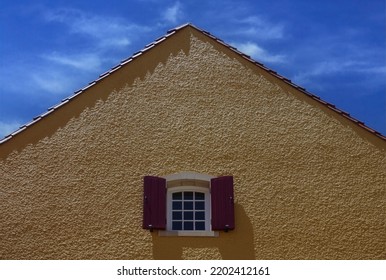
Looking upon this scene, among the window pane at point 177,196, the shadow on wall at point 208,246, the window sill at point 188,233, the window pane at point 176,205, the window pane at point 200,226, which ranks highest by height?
the window pane at point 177,196

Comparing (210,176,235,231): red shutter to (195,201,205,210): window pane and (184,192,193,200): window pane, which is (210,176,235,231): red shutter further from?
Result: (184,192,193,200): window pane

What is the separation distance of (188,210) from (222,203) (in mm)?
877

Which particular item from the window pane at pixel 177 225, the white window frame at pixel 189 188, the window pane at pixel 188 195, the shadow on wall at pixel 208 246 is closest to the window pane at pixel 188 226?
the window pane at pixel 177 225

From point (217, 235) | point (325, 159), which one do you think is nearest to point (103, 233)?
point (217, 235)

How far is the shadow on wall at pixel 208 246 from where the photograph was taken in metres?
12.8

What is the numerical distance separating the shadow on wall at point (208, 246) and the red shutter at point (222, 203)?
9.0 inches

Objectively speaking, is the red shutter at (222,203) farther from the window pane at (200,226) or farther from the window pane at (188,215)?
the window pane at (188,215)

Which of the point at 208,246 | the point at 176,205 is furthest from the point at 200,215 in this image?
the point at 208,246

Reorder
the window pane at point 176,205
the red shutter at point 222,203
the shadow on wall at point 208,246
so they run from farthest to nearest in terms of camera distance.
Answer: the window pane at point 176,205, the red shutter at point 222,203, the shadow on wall at point 208,246

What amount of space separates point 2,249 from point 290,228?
6.15 meters

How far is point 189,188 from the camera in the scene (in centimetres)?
1360

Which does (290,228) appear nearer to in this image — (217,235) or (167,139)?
(217,235)

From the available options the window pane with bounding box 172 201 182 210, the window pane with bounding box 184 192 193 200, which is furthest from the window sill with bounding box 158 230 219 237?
the window pane with bounding box 184 192 193 200

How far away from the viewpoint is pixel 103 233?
1288 centimetres
